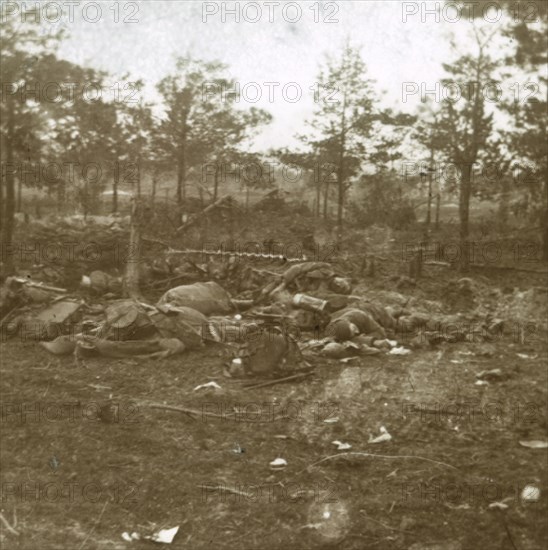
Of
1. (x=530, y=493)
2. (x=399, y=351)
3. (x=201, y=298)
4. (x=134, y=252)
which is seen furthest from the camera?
(x=134, y=252)

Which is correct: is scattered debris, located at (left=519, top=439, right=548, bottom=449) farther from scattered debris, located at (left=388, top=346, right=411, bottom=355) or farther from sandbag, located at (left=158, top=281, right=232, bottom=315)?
sandbag, located at (left=158, top=281, right=232, bottom=315)

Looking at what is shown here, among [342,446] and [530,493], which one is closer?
[530,493]

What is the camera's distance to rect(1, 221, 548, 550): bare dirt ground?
4.38 m

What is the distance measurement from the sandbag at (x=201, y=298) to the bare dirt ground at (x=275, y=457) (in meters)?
2.36

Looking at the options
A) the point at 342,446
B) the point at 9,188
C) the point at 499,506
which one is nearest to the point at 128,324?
the point at 342,446

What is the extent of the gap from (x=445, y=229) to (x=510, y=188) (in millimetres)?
10121

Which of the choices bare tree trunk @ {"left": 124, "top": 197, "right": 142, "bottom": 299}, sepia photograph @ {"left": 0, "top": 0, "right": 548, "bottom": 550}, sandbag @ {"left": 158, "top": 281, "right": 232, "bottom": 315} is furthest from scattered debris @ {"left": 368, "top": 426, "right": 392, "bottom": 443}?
bare tree trunk @ {"left": 124, "top": 197, "right": 142, "bottom": 299}

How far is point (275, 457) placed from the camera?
5.57m

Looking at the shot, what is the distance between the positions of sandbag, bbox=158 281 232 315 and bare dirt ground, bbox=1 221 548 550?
2362 millimetres

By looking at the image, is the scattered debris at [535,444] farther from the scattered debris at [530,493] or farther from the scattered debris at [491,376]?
the scattered debris at [491,376]

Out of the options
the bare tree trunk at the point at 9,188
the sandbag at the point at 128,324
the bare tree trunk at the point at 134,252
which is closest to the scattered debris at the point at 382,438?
the sandbag at the point at 128,324

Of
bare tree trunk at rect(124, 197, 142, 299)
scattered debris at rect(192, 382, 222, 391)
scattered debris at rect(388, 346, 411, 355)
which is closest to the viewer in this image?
scattered debris at rect(192, 382, 222, 391)

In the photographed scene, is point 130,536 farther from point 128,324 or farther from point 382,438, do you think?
point 128,324

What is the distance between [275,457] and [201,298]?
6001 millimetres
